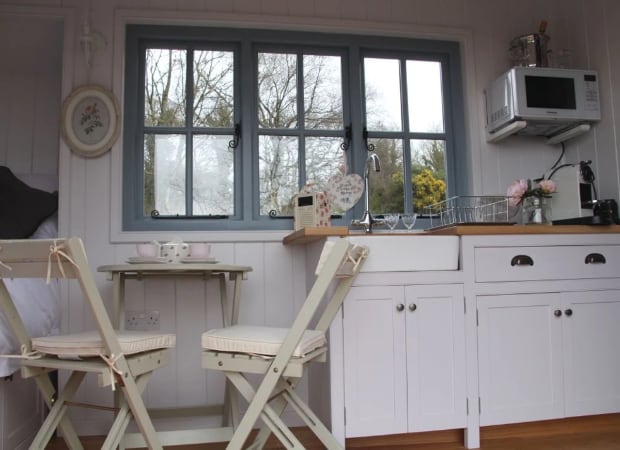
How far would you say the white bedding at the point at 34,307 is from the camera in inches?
70.4

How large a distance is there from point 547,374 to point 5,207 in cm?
261

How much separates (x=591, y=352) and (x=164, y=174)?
229cm

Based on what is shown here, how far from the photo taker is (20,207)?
235 cm

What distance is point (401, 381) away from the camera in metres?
2.07

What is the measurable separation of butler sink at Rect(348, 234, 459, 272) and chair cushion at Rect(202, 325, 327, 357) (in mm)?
488

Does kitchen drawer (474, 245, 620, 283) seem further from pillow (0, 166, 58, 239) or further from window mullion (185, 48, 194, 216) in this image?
pillow (0, 166, 58, 239)

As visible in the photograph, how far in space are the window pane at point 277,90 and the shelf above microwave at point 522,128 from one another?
114 centimetres

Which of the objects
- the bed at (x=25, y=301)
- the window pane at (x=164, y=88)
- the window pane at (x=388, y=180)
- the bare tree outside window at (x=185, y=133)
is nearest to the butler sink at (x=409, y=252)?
the window pane at (x=388, y=180)

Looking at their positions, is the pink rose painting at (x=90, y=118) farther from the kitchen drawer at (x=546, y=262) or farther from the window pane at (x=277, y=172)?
the kitchen drawer at (x=546, y=262)

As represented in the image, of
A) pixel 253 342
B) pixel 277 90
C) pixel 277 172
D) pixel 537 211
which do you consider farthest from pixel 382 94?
pixel 253 342

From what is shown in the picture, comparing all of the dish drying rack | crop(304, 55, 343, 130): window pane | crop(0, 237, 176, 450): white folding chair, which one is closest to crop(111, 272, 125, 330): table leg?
crop(0, 237, 176, 450): white folding chair

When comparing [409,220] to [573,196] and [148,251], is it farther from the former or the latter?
[148,251]

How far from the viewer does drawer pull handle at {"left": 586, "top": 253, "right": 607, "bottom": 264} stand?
2.29 meters

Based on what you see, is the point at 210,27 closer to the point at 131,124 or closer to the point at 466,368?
the point at 131,124
